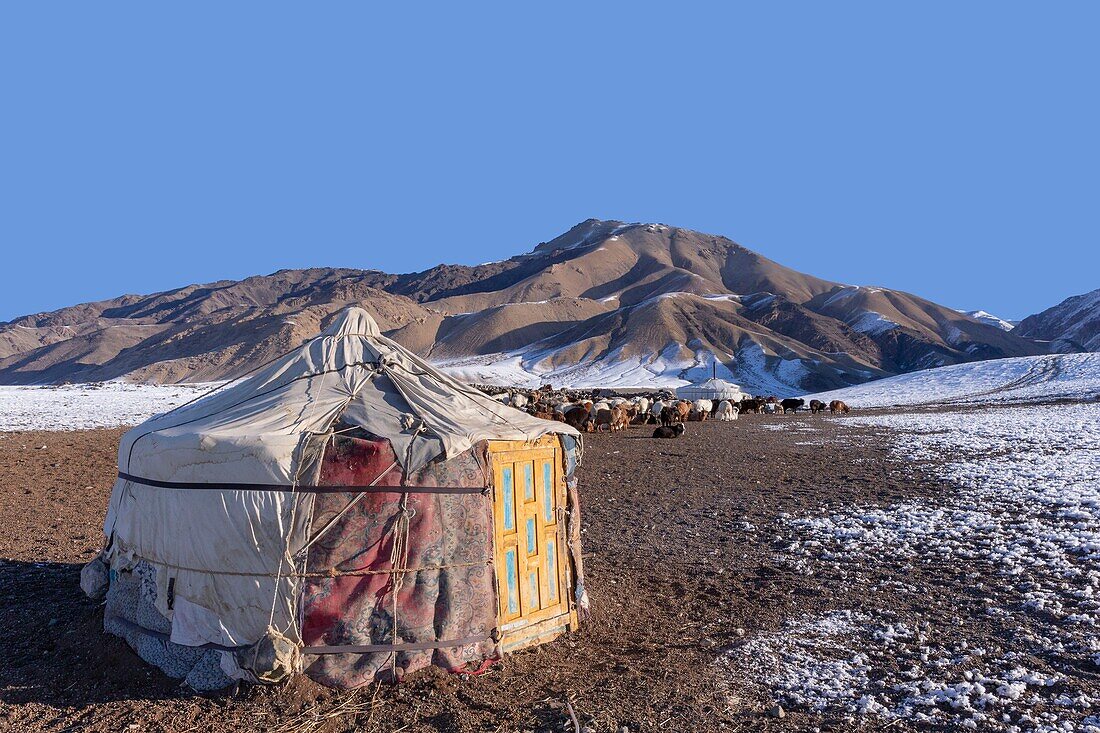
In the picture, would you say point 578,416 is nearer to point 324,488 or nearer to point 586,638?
point 586,638

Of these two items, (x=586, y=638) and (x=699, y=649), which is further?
(x=586, y=638)

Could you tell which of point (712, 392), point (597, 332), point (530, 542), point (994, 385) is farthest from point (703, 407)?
point (597, 332)

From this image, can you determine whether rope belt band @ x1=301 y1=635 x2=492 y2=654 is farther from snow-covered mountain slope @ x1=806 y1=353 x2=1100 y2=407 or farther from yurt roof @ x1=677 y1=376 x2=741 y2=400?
yurt roof @ x1=677 y1=376 x2=741 y2=400

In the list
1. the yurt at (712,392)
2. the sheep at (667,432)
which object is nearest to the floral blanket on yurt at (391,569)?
the sheep at (667,432)

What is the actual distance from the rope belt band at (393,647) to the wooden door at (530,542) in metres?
0.35

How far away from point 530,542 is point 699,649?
5.40 ft

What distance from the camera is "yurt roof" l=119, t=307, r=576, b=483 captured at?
19.0 feet

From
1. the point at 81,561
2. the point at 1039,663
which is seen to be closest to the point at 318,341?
the point at 81,561

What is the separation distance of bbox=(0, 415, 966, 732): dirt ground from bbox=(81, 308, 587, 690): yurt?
27 cm

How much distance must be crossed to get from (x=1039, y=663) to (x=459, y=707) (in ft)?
14.1

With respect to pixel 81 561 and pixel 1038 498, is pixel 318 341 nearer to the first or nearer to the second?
pixel 81 561

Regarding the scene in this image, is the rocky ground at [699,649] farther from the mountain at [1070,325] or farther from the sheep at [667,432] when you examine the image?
the mountain at [1070,325]

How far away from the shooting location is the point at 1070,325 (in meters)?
126


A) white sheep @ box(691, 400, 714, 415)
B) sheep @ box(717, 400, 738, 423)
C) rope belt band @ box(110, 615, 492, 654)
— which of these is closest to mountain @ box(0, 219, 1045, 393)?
white sheep @ box(691, 400, 714, 415)
